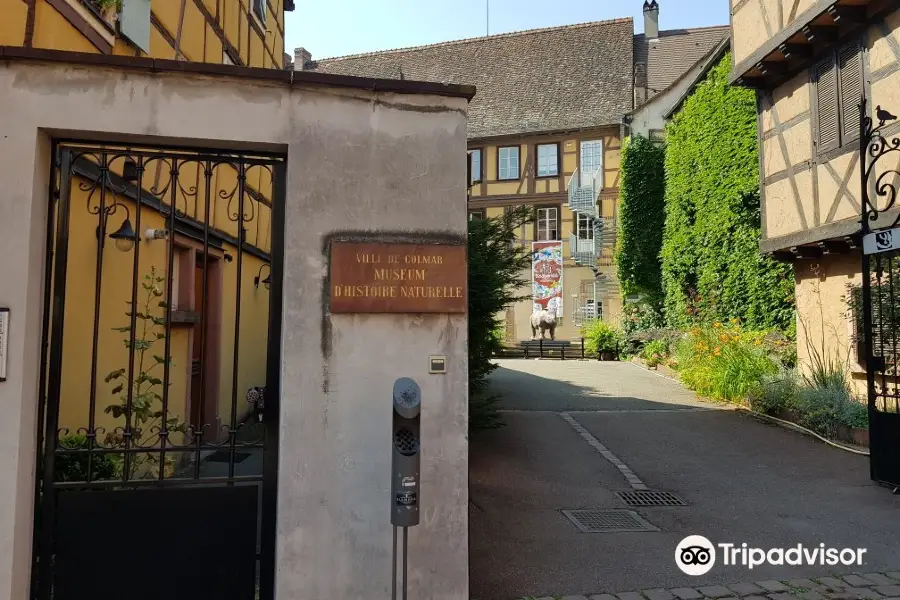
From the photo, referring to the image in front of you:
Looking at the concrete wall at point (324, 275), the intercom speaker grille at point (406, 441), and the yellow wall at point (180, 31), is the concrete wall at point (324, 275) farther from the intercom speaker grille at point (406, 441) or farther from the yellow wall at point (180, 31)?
the yellow wall at point (180, 31)

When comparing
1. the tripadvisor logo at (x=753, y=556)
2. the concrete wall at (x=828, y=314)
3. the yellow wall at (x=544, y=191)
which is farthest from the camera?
the yellow wall at (x=544, y=191)

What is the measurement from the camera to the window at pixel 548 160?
27203 millimetres

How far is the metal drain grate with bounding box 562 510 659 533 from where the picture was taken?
501 cm

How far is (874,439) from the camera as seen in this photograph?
5977 millimetres

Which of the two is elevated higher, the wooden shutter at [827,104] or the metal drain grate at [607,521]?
the wooden shutter at [827,104]

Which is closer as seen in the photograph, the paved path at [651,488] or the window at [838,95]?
the paved path at [651,488]

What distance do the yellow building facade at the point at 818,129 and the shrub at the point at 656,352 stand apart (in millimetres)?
5363

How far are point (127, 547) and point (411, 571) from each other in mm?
1441

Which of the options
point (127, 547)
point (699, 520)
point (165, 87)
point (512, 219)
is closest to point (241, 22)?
point (512, 219)

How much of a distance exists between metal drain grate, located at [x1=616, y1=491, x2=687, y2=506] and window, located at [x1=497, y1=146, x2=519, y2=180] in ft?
74.8

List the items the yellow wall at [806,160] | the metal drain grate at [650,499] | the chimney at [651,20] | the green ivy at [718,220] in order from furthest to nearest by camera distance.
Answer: the chimney at [651,20]
the green ivy at [718,220]
the yellow wall at [806,160]
the metal drain grate at [650,499]

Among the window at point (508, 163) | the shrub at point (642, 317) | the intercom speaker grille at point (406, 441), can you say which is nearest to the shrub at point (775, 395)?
the intercom speaker grille at point (406, 441)

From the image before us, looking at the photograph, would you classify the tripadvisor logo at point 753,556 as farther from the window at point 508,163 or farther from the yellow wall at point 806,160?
the window at point 508,163

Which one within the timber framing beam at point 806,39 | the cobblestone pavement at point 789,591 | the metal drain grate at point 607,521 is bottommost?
the cobblestone pavement at point 789,591
